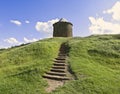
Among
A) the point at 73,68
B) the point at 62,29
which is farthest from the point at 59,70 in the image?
the point at 62,29

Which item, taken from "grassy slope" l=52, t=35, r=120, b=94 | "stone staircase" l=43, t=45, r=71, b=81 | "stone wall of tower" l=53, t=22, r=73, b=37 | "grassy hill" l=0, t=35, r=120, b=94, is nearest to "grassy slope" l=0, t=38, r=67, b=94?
"grassy hill" l=0, t=35, r=120, b=94

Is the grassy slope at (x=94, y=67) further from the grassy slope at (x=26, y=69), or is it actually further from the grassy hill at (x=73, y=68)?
the grassy slope at (x=26, y=69)

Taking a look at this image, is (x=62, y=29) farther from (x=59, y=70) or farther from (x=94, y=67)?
(x=59, y=70)

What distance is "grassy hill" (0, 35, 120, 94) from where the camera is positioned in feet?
57.8

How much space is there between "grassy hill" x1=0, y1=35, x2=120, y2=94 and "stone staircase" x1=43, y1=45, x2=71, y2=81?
50 centimetres

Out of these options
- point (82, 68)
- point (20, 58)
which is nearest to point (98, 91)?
point (82, 68)

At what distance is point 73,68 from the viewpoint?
21672mm

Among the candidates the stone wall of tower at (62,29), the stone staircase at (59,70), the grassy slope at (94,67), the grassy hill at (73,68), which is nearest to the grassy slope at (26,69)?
the grassy hill at (73,68)

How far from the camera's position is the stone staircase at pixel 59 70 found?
777 inches

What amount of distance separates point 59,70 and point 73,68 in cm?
127

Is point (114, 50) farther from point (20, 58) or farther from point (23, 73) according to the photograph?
point (23, 73)

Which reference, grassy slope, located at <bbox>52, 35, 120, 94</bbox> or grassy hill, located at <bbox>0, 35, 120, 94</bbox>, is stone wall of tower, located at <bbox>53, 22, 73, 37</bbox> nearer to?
grassy slope, located at <bbox>52, 35, 120, 94</bbox>

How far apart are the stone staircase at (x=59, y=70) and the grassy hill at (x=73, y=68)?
502mm

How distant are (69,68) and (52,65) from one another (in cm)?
176
